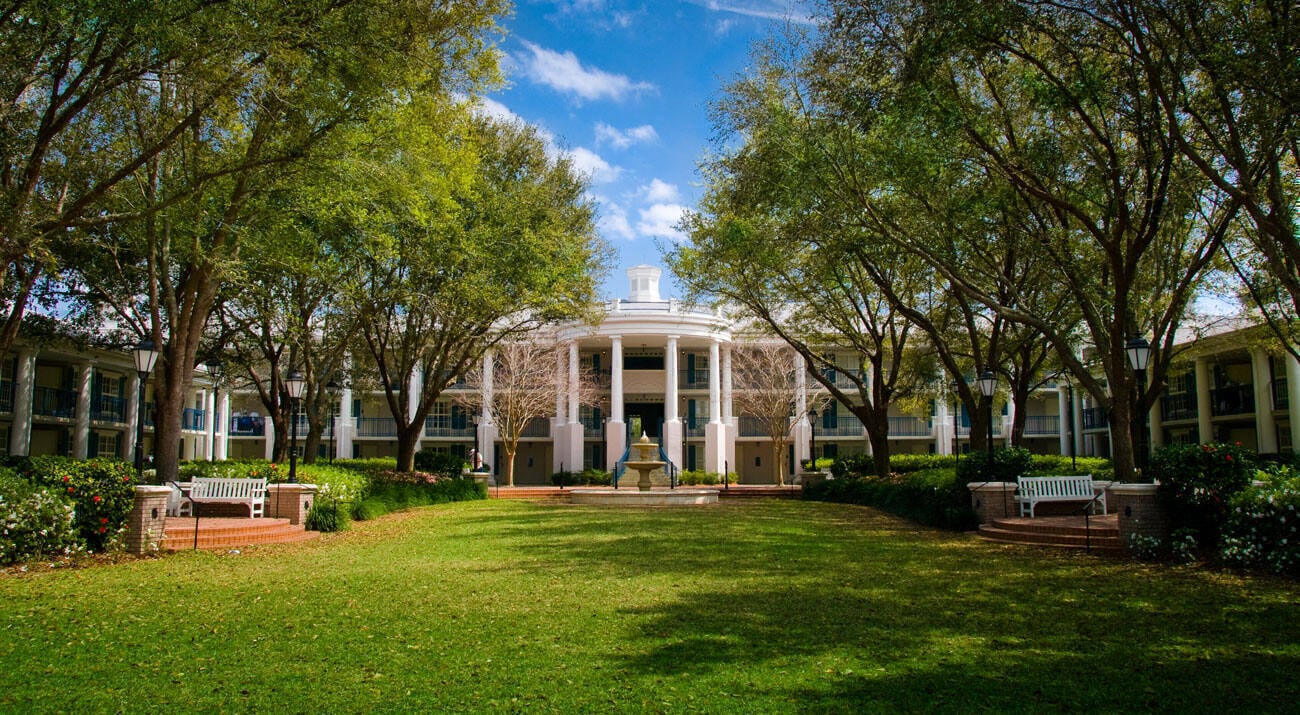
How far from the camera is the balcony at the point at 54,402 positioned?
30953 mm

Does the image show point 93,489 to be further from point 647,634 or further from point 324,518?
point 647,634

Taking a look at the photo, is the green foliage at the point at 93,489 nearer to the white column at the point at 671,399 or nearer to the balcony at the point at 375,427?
the white column at the point at 671,399

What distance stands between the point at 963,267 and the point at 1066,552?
7.98m

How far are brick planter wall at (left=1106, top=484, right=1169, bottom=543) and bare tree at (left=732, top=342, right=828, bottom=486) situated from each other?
89.7 ft

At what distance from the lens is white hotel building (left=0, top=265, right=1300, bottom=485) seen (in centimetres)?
3127

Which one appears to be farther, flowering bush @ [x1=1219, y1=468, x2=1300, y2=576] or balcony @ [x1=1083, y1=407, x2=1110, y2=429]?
balcony @ [x1=1083, y1=407, x2=1110, y2=429]

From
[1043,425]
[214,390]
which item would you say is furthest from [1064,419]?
[214,390]

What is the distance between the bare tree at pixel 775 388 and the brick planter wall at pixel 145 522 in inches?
1172

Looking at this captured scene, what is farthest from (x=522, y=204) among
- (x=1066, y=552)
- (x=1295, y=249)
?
(x=1295, y=249)

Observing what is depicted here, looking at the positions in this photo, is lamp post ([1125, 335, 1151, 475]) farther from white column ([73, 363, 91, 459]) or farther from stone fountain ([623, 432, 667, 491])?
white column ([73, 363, 91, 459])

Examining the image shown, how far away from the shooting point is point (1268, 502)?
10.0 meters

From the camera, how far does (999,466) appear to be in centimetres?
1622

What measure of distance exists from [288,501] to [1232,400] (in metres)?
33.9

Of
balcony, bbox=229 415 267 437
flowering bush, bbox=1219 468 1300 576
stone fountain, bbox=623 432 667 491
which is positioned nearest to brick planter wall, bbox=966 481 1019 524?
flowering bush, bbox=1219 468 1300 576
